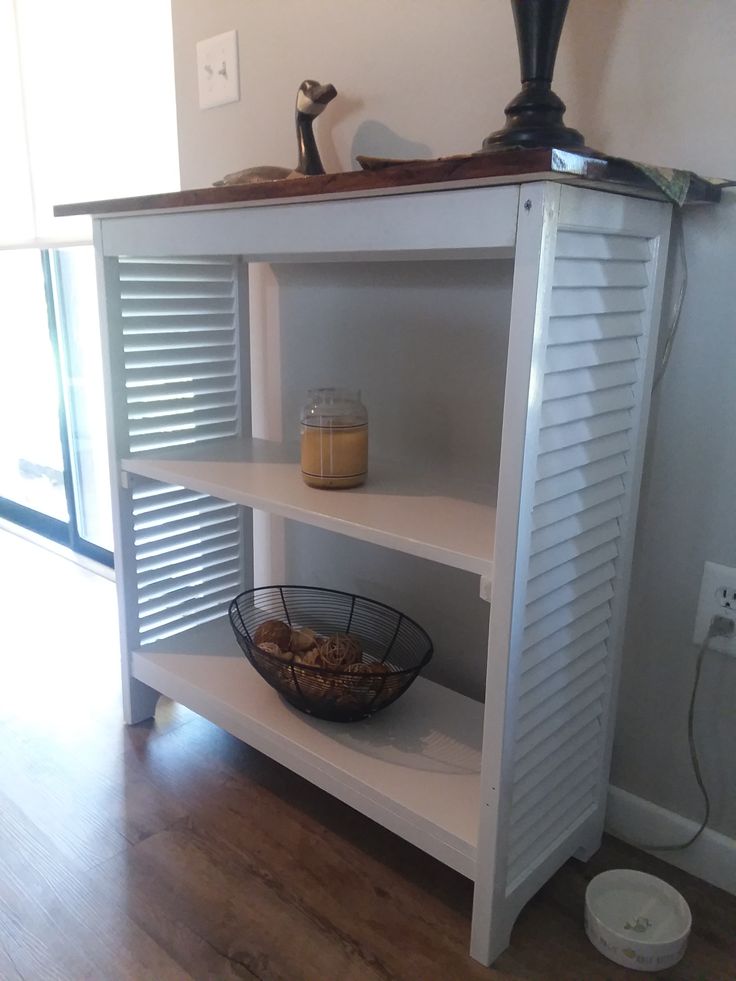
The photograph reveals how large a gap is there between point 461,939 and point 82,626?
120 centimetres

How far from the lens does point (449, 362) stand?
1223mm

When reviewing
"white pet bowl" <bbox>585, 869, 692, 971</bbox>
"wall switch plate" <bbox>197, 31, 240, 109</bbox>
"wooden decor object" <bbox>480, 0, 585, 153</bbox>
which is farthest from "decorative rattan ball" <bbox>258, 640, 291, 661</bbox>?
"wall switch plate" <bbox>197, 31, 240, 109</bbox>

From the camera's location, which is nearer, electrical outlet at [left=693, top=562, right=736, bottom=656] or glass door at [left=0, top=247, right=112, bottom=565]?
electrical outlet at [left=693, top=562, right=736, bottom=656]

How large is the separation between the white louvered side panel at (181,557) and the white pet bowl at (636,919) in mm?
855

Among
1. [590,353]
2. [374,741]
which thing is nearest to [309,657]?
[374,741]

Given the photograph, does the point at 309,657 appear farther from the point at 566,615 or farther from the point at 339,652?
the point at 566,615

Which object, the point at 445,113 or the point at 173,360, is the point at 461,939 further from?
the point at 445,113

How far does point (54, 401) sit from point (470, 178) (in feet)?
6.23

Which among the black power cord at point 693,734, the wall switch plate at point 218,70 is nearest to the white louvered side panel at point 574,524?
the black power cord at point 693,734

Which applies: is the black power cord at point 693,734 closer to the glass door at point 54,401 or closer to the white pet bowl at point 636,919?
the white pet bowl at point 636,919

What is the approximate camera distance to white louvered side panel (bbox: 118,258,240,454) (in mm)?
1339

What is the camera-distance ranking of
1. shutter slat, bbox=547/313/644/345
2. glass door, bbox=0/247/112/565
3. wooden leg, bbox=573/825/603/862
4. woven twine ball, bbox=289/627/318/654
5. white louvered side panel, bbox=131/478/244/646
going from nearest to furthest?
shutter slat, bbox=547/313/644/345, wooden leg, bbox=573/825/603/862, woven twine ball, bbox=289/627/318/654, white louvered side panel, bbox=131/478/244/646, glass door, bbox=0/247/112/565

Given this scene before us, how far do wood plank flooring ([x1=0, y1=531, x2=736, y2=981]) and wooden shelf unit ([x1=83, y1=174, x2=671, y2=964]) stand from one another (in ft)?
0.23

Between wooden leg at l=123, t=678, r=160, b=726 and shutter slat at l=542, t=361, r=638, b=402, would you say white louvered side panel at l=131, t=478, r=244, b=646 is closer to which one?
wooden leg at l=123, t=678, r=160, b=726
